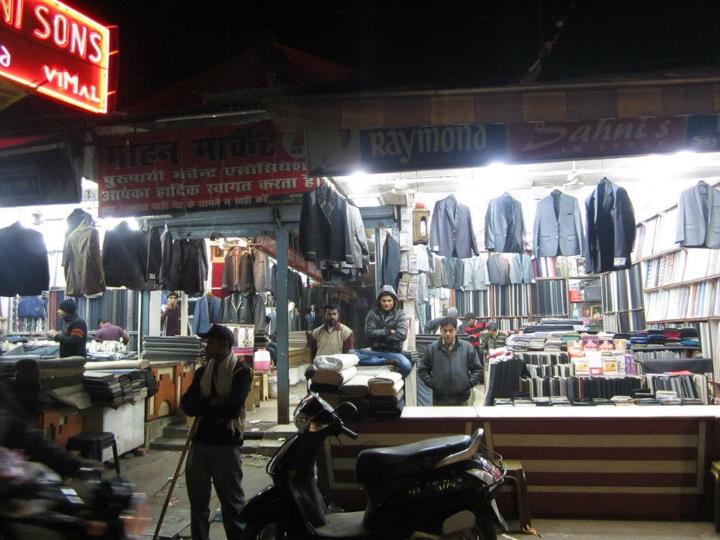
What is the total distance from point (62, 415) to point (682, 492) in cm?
638

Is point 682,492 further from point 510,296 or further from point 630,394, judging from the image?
point 510,296

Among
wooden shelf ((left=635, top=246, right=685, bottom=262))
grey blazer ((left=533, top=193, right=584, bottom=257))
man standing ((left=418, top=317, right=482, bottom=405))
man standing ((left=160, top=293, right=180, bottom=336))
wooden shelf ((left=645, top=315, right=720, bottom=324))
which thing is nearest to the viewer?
man standing ((left=418, top=317, right=482, bottom=405))

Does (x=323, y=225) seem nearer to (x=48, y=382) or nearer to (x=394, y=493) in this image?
(x=48, y=382)

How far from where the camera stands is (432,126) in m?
5.05

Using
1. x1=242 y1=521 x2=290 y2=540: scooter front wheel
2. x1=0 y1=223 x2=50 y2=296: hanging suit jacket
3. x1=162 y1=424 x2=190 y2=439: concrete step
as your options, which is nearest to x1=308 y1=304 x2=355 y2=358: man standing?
x1=162 y1=424 x2=190 y2=439: concrete step

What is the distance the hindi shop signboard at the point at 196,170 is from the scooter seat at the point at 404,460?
13.1 ft

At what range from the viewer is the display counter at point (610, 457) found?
4.79 m

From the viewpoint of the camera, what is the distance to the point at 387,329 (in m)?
7.66

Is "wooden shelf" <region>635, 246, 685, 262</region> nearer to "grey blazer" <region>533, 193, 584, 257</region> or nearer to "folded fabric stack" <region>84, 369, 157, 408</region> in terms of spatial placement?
"grey blazer" <region>533, 193, 584, 257</region>

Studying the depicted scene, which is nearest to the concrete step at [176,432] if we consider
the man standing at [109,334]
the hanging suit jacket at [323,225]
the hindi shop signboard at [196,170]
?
the man standing at [109,334]

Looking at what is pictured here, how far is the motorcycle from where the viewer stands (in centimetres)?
200

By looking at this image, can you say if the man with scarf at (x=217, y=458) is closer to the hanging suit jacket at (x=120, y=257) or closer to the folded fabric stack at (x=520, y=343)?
the hanging suit jacket at (x=120, y=257)

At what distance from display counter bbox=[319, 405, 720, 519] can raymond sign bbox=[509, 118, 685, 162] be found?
2.29m

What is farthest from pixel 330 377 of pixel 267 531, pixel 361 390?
pixel 267 531
